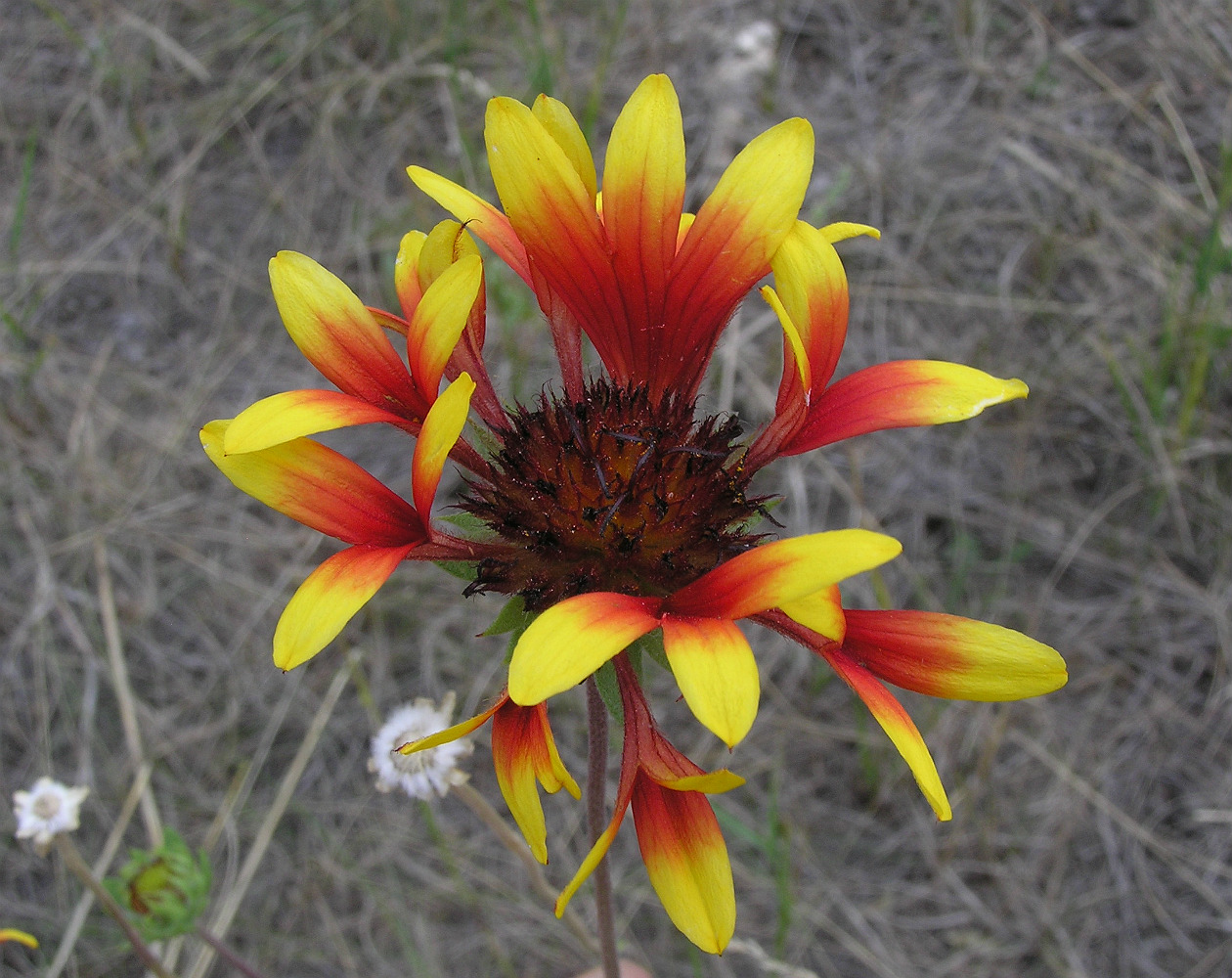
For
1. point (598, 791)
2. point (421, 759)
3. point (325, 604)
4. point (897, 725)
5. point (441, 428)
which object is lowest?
point (421, 759)

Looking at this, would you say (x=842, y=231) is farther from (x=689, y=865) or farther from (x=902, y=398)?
(x=689, y=865)

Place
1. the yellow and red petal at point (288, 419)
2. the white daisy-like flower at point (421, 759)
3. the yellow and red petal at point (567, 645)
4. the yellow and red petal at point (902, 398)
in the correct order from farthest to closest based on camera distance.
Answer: the white daisy-like flower at point (421, 759) → the yellow and red petal at point (902, 398) → the yellow and red petal at point (288, 419) → the yellow and red petal at point (567, 645)

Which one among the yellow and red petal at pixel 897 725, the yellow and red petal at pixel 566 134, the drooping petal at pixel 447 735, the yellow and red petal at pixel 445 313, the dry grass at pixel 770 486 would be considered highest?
the yellow and red petal at pixel 566 134

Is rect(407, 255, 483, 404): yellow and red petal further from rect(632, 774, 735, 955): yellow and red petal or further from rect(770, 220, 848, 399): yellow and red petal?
rect(632, 774, 735, 955): yellow and red petal

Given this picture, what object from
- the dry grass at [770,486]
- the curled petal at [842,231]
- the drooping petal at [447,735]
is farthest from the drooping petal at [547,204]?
the dry grass at [770,486]

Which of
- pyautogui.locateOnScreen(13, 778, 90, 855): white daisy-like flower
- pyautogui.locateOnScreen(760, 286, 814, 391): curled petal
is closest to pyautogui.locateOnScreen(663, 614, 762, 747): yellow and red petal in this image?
pyautogui.locateOnScreen(760, 286, 814, 391): curled petal

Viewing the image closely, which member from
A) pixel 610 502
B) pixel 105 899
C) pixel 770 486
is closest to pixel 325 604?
pixel 610 502

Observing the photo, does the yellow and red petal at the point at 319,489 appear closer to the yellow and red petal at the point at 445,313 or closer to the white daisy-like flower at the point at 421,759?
the yellow and red petal at the point at 445,313

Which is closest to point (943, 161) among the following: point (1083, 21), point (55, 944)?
point (1083, 21)
